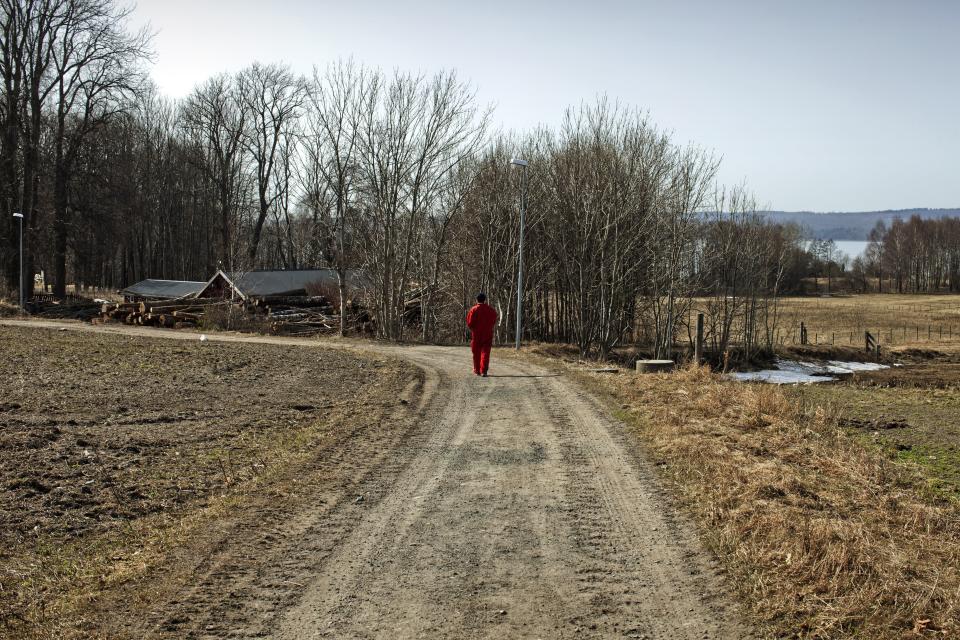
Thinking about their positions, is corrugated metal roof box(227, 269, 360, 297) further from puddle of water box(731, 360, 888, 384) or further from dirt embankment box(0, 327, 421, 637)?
puddle of water box(731, 360, 888, 384)

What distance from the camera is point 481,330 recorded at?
55.7ft

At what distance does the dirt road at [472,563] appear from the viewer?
5.04m

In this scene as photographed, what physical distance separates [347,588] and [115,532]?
258 cm

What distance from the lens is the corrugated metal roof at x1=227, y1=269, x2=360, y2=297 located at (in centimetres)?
3716

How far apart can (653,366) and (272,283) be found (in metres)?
26.3

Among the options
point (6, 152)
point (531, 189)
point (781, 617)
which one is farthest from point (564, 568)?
point (6, 152)

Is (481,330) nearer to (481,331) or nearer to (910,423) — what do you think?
(481,331)

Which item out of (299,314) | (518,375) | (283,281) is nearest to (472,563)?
(518,375)

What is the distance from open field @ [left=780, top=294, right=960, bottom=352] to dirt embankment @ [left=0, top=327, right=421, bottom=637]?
42.3 metres

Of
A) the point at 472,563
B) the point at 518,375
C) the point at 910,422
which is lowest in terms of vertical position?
the point at 910,422

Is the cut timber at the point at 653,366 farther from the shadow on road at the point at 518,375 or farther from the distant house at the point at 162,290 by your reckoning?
the distant house at the point at 162,290

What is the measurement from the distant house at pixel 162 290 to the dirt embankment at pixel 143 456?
86.2 feet

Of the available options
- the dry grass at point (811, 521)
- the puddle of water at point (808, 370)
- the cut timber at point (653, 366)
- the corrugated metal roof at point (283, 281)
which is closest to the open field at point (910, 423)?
the dry grass at point (811, 521)

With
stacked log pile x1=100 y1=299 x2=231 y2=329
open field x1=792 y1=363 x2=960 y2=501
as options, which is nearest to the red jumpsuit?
open field x1=792 y1=363 x2=960 y2=501
